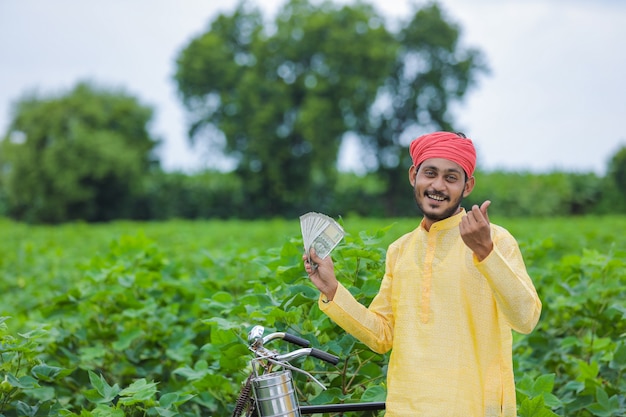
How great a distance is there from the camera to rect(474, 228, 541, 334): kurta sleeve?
6.75ft

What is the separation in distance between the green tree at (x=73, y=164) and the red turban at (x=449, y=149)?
37.9 metres

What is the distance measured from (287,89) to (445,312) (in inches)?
1409

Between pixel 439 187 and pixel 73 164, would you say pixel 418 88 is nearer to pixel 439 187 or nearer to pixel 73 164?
pixel 73 164

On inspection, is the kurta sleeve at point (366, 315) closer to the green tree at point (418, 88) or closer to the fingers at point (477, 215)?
the fingers at point (477, 215)

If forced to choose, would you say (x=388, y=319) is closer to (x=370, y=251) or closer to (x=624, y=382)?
(x=370, y=251)

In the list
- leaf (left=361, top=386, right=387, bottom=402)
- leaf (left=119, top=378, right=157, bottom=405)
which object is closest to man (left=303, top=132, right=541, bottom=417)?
leaf (left=361, top=386, right=387, bottom=402)

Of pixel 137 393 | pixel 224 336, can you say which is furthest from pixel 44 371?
Answer: pixel 224 336

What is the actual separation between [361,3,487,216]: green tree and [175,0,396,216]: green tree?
2.17 meters

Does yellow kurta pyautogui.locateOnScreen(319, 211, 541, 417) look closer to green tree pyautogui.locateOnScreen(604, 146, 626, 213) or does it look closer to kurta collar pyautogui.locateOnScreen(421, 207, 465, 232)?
kurta collar pyautogui.locateOnScreen(421, 207, 465, 232)

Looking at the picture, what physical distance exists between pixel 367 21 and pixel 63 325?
36148 mm

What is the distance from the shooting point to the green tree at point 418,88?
40.4 m

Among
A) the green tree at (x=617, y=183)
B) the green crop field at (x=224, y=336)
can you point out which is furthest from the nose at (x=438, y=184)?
the green tree at (x=617, y=183)

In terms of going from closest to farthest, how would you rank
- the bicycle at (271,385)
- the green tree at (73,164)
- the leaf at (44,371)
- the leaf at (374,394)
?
the bicycle at (271,385) < the leaf at (374,394) < the leaf at (44,371) < the green tree at (73,164)

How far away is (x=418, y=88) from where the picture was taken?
40.9 m
